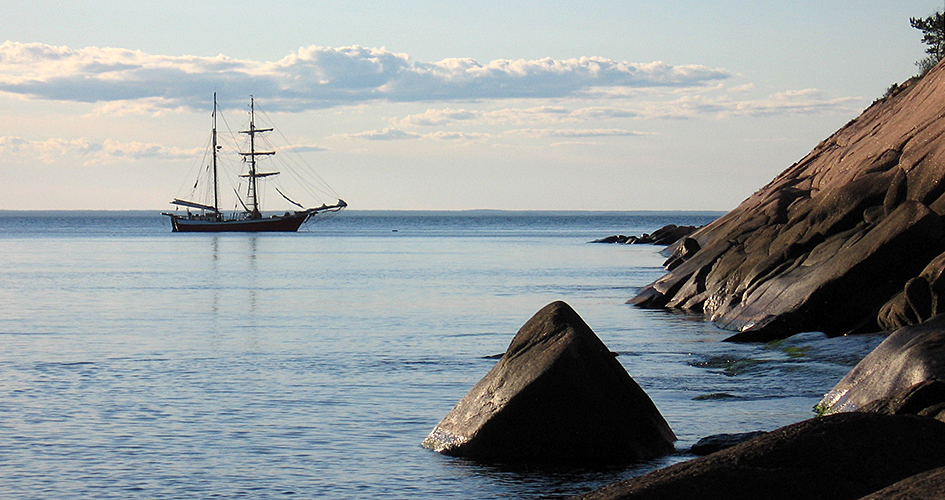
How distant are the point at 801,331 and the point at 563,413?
38.4ft

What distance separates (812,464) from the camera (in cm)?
745

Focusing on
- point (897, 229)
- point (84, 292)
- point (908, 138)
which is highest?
point (908, 138)

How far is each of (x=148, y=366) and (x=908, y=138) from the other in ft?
63.7

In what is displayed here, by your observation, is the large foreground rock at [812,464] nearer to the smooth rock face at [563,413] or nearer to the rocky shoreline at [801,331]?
the rocky shoreline at [801,331]

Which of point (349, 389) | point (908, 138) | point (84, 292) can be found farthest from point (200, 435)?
point (84, 292)

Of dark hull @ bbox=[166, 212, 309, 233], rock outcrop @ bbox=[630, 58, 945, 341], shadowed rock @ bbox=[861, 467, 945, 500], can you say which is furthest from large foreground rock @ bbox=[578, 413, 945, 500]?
dark hull @ bbox=[166, 212, 309, 233]

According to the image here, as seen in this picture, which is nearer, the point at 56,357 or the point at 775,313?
the point at 56,357

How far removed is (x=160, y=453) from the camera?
41.1ft

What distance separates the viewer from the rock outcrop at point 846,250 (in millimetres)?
21422

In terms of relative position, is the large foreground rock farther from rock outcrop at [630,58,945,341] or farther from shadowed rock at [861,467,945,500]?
rock outcrop at [630,58,945,341]

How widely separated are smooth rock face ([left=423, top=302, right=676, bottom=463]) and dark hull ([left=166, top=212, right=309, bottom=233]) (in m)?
120

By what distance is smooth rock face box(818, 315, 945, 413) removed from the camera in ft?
41.8

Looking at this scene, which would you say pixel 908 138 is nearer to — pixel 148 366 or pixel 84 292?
pixel 148 366

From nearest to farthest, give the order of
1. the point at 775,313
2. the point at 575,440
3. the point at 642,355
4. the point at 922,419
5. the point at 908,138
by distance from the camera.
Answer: the point at 922,419 < the point at 575,440 < the point at 642,355 < the point at 775,313 < the point at 908,138
